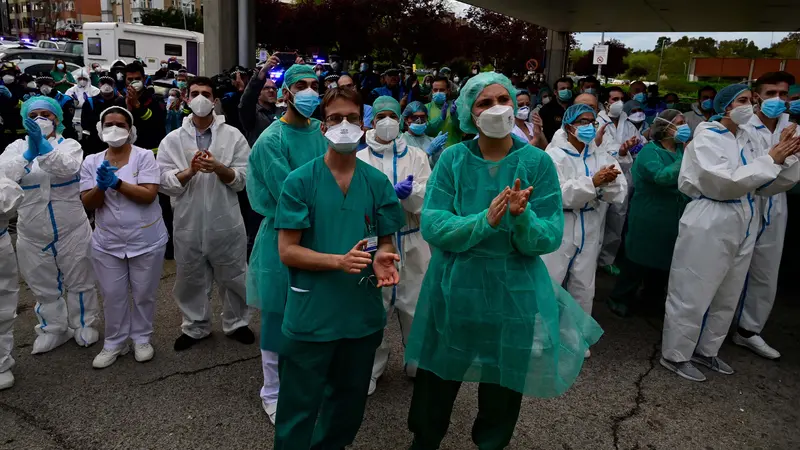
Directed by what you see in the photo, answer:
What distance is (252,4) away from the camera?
10.1m

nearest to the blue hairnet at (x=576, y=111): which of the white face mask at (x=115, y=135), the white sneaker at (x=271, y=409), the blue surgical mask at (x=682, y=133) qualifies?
the blue surgical mask at (x=682, y=133)

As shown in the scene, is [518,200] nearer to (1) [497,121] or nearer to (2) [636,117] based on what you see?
(1) [497,121]

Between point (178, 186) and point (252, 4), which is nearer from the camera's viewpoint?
point (178, 186)

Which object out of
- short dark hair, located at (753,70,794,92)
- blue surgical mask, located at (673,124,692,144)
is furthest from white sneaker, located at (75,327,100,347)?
short dark hair, located at (753,70,794,92)

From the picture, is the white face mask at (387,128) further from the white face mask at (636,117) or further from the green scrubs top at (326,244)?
the white face mask at (636,117)

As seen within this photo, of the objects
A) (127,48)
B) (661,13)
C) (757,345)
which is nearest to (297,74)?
(757,345)

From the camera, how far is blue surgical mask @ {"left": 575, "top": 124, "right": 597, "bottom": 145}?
4.40 meters

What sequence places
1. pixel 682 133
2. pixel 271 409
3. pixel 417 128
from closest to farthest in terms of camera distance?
pixel 271 409 < pixel 682 133 < pixel 417 128

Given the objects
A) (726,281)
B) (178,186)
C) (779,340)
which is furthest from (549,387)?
(779,340)

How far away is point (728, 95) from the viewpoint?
4.34 meters

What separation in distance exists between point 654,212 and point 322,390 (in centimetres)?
393

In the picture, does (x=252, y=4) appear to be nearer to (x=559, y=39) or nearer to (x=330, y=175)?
(x=330, y=175)

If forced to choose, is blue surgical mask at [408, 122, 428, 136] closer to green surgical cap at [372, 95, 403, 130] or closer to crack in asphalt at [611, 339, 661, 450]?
green surgical cap at [372, 95, 403, 130]

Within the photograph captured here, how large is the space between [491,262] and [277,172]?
1317mm
